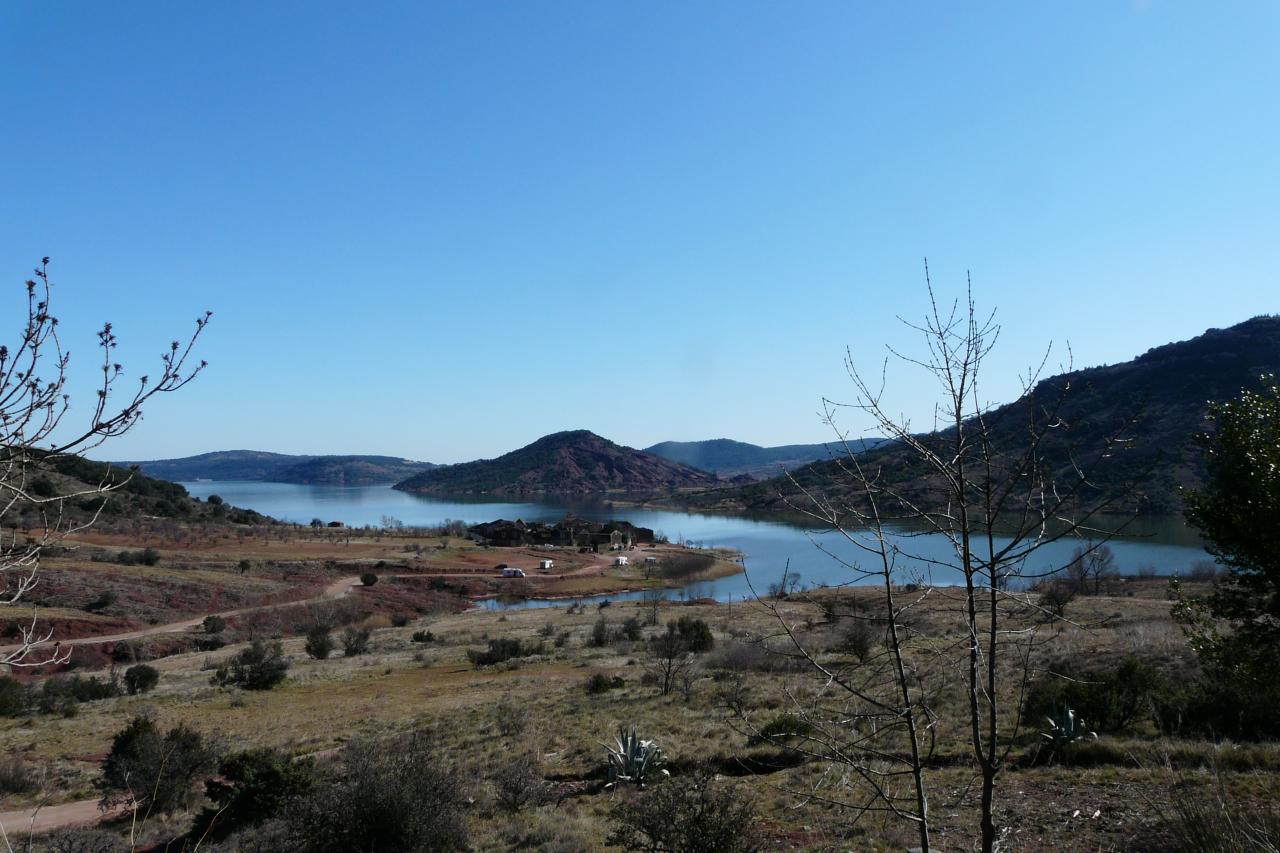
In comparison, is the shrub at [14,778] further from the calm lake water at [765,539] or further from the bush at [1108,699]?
the bush at [1108,699]

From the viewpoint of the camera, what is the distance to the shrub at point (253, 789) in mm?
9750

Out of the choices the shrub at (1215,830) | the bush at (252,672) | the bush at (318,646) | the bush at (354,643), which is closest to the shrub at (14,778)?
the bush at (252,672)

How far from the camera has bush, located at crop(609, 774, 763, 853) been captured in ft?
21.1

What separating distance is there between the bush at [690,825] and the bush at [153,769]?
793cm

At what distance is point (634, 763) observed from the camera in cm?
1052

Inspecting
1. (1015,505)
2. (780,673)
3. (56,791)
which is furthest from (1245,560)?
(56,791)

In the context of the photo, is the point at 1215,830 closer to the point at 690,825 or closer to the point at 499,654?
the point at 690,825

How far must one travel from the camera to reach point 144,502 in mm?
65500

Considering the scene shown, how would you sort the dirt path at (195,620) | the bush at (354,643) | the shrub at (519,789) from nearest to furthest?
the shrub at (519,789) < the bush at (354,643) < the dirt path at (195,620)

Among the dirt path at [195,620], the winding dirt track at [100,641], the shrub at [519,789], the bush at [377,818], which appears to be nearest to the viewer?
the bush at [377,818]

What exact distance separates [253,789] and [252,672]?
15.2m

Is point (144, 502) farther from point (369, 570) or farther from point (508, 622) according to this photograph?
point (508, 622)

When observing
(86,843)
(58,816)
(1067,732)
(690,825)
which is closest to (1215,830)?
(690,825)

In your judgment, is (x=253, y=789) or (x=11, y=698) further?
(x=11, y=698)
